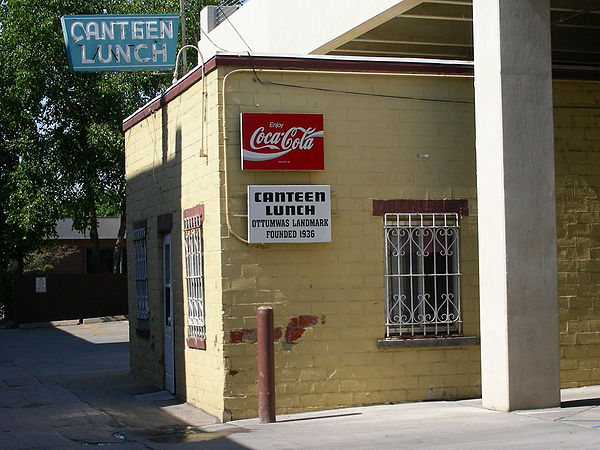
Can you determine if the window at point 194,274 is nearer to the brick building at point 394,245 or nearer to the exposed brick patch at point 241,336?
the brick building at point 394,245

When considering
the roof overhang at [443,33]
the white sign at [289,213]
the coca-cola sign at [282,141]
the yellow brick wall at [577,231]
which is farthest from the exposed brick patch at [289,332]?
the roof overhang at [443,33]

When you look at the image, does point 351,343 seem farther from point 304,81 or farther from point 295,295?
point 304,81

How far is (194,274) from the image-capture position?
11.7m

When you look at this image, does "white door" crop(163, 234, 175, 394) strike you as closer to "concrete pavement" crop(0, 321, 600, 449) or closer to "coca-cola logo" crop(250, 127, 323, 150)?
"concrete pavement" crop(0, 321, 600, 449)

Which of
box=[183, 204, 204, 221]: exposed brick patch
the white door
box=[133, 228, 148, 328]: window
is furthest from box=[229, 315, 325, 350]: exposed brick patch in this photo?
box=[133, 228, 148, 328]: window

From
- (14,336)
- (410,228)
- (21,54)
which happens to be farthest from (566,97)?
(21,54)

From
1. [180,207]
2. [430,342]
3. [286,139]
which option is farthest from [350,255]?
[180,207]

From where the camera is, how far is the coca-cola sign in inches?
416

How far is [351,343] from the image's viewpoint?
10.9 metres

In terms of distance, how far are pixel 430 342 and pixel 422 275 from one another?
842 mm

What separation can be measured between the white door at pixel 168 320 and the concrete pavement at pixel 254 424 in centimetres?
28

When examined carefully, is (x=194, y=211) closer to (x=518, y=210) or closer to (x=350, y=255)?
(x=350, y=255)

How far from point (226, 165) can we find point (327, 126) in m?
1.37

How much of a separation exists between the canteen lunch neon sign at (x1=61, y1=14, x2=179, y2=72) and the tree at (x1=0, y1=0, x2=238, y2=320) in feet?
53.3
